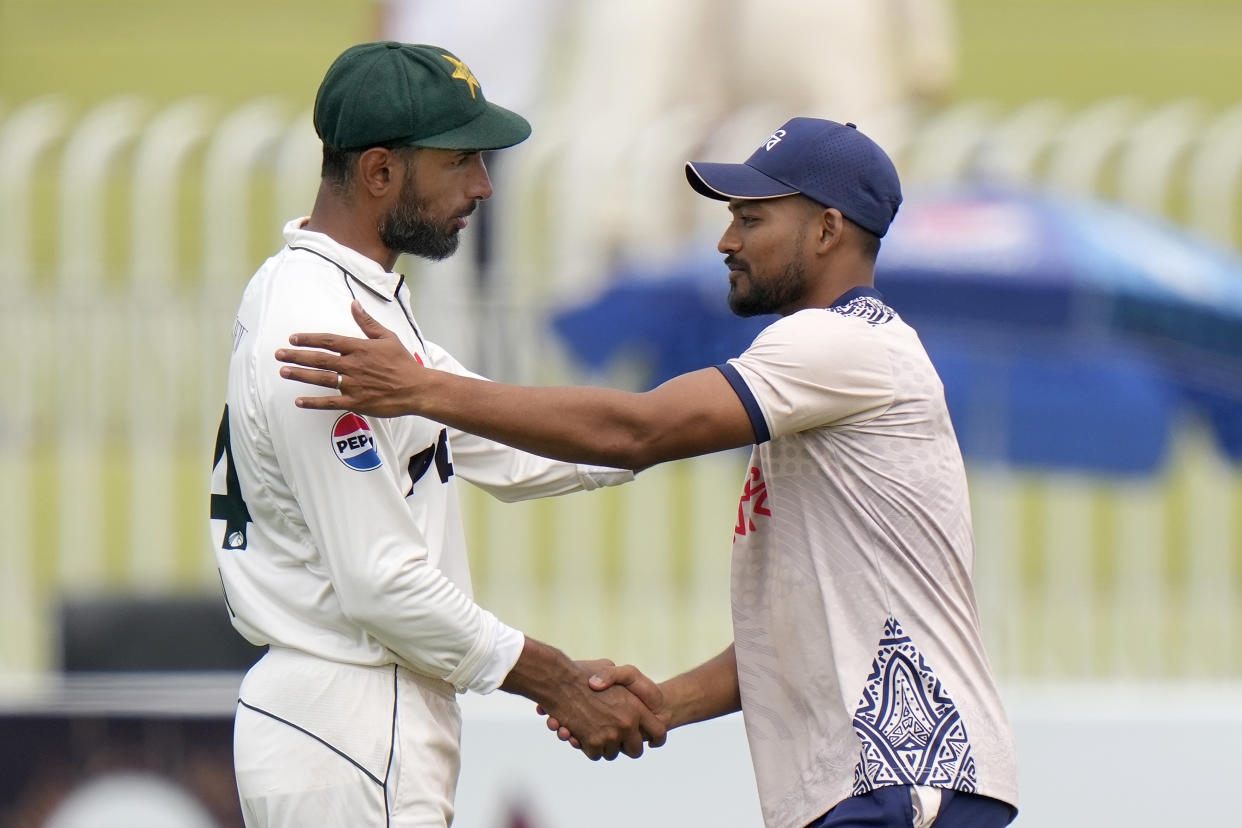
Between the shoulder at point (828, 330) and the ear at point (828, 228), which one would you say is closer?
the shoulder at point (828, 330)

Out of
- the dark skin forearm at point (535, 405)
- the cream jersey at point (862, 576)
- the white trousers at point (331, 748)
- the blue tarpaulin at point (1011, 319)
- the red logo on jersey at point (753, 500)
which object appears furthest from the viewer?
the blue tarpaulin at point (1011, 319)

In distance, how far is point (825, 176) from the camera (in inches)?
131

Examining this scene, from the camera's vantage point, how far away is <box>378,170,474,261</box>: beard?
3.19 meters

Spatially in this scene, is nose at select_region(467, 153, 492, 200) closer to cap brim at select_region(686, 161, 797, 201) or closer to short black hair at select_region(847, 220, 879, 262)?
cap brim at select_region(686, 161, 797, 201)

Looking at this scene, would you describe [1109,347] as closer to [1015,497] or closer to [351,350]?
[1015,497]

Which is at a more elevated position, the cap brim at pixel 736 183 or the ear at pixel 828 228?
the cap brim at pixel 736 183

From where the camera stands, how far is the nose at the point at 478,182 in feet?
10.7

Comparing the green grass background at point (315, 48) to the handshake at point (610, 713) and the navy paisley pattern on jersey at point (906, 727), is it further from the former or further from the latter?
the navy paisley pattern on jersey at point (906, 727)

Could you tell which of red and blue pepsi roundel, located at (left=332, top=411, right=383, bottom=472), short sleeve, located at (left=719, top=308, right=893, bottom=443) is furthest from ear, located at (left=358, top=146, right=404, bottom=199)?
short sleeve, located at (left=719, top=308, right=893, bottom=443)

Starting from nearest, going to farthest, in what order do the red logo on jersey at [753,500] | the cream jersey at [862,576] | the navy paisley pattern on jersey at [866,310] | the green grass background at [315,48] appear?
the cream jersey at [862,576] → the navy paisley pattern on jersey at [866,310] → the red logo on jersey at [753,500] → the green grass background at [315,48]

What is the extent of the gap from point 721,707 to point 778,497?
1.79ft

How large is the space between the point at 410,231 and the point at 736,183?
602 millimetres

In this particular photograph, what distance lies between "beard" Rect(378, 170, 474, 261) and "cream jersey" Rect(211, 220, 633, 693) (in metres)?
0.06

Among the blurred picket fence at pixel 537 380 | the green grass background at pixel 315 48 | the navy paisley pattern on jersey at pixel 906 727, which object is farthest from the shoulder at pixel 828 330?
the green grass background at pixel 315 48
